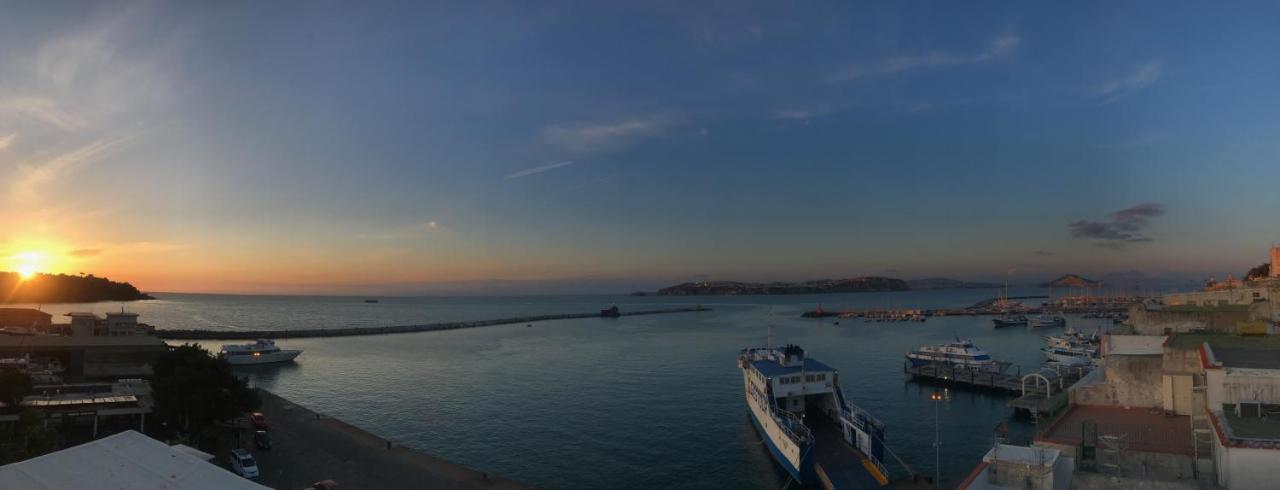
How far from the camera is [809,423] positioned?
36344mm

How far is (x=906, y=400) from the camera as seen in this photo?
169ft

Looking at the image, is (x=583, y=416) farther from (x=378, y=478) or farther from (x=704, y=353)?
(x=704, y=353)

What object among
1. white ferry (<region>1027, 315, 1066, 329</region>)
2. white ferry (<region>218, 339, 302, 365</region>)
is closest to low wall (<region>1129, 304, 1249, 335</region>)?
white ferry (<region>218, 339, 302, 365</region>)

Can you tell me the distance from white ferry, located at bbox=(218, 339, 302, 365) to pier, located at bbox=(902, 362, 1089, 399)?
7315cm

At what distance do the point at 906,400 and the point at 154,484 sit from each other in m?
49.9

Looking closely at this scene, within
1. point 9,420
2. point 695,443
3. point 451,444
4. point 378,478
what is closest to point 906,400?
point 695,443

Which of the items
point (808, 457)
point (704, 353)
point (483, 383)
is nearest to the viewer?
point (808, 457)

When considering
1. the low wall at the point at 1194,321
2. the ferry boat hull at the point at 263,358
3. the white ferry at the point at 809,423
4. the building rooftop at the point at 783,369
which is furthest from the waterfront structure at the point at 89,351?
the low wall at the point at 1194,321

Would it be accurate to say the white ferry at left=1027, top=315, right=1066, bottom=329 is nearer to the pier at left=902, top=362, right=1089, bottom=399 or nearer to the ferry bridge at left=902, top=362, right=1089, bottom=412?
the ferry bridge at left=902, top=362, right=1089, bottom=412

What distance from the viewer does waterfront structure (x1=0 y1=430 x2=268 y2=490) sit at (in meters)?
14.3

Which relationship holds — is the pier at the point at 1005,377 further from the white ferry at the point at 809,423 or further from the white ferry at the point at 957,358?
the white ferry at the point at 809,423

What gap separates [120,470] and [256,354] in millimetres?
70630

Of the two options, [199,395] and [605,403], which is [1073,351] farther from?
[199,395]

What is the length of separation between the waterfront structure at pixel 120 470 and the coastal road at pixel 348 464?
1018 centimetres
